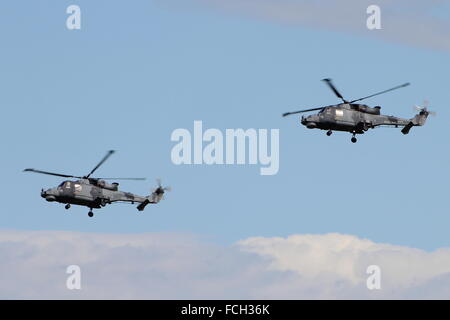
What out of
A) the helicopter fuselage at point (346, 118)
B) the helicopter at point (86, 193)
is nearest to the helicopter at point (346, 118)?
the helicopter fuselage at point (346, 118)

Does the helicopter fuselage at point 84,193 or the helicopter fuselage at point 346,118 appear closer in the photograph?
the helicopter fuselage at point 346,118

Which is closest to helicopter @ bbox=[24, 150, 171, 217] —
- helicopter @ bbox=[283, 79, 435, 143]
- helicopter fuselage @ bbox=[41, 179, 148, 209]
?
helicopter fuselage @ bbox=[41, 179, 148, 209]

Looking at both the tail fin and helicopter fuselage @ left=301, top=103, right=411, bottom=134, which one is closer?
helicopter fuselage @ left=301, top=103, right=411, bottom=134

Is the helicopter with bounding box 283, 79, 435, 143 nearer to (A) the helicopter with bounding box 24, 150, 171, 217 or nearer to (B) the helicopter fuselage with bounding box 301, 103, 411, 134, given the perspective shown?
(B) the helicopter fuselage with bounding box 301, 103, 411, 134

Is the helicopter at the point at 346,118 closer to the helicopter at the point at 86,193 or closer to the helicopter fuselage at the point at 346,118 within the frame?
the helicopter fuselage at the point at 346,118

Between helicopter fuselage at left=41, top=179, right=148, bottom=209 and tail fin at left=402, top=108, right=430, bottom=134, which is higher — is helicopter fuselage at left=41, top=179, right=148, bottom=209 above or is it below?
below

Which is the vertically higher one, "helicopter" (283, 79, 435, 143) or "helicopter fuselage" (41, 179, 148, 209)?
"helicopter" (283, 79, 435, 143)

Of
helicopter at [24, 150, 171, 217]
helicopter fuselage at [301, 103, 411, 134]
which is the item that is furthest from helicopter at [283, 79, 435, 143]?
helicopter at [24, 150, 171, 217]

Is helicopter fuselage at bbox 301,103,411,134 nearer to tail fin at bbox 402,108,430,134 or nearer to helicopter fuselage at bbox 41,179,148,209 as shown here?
tail fin at bbox 402,108,430,134

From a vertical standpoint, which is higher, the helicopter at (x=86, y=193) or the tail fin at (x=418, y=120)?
the tail fin at (x=418, y=120)
